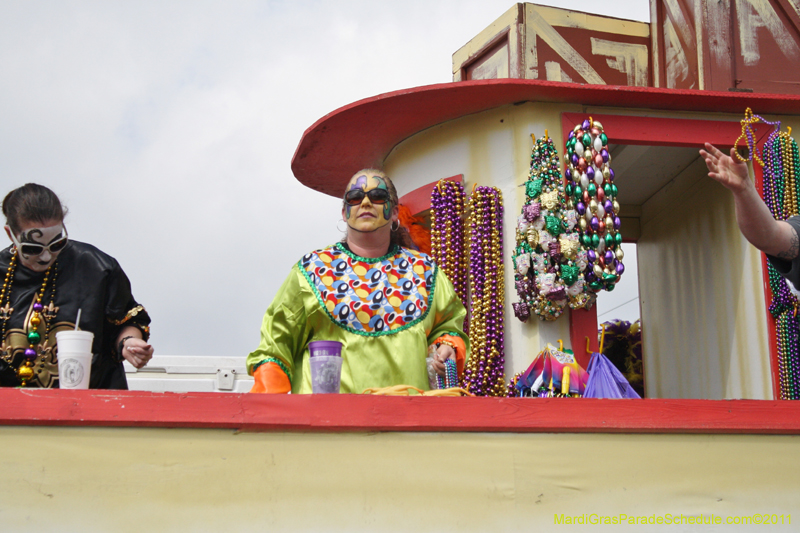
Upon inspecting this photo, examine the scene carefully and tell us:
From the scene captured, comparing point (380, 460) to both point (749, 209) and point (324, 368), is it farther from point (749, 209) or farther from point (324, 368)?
point (749, 209)

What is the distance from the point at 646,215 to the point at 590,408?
5.53 m

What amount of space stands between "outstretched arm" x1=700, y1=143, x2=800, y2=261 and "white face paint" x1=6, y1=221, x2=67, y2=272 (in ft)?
9.08

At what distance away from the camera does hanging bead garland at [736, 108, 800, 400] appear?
5.37m

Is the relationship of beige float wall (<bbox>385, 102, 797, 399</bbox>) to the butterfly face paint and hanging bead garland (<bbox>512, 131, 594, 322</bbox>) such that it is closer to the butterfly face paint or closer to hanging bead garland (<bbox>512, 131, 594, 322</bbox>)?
hanging bead garland (<bbox>512, 131, 594, 322</bbox>)

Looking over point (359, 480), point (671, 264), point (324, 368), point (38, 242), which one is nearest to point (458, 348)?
point (324, 368)

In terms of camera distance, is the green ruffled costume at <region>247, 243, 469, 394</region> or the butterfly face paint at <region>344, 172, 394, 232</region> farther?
the butterfly face paint at <region>344, 172, 394, 232</region>

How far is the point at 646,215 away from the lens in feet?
25.9

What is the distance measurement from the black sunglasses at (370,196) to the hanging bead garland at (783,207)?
9.26 ft

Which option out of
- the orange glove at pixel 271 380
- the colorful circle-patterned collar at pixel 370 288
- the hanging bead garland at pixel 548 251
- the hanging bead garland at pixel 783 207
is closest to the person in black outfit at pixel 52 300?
the orange glove at pixel 271 380

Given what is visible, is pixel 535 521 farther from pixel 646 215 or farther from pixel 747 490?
pixel 646 215

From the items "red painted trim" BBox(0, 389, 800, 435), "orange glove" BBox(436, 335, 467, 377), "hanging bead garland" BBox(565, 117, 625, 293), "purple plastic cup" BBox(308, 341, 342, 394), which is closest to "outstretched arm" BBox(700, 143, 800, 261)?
"red painted trim" BBox(0, 389, 800, 435)

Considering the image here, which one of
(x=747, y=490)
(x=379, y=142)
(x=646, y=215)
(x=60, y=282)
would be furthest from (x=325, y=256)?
(x=646, y=215)

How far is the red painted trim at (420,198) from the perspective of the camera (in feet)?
19.9

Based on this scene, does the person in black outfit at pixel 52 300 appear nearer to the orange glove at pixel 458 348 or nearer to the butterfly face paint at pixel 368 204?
the butterfly face paint at pixel 368 204
